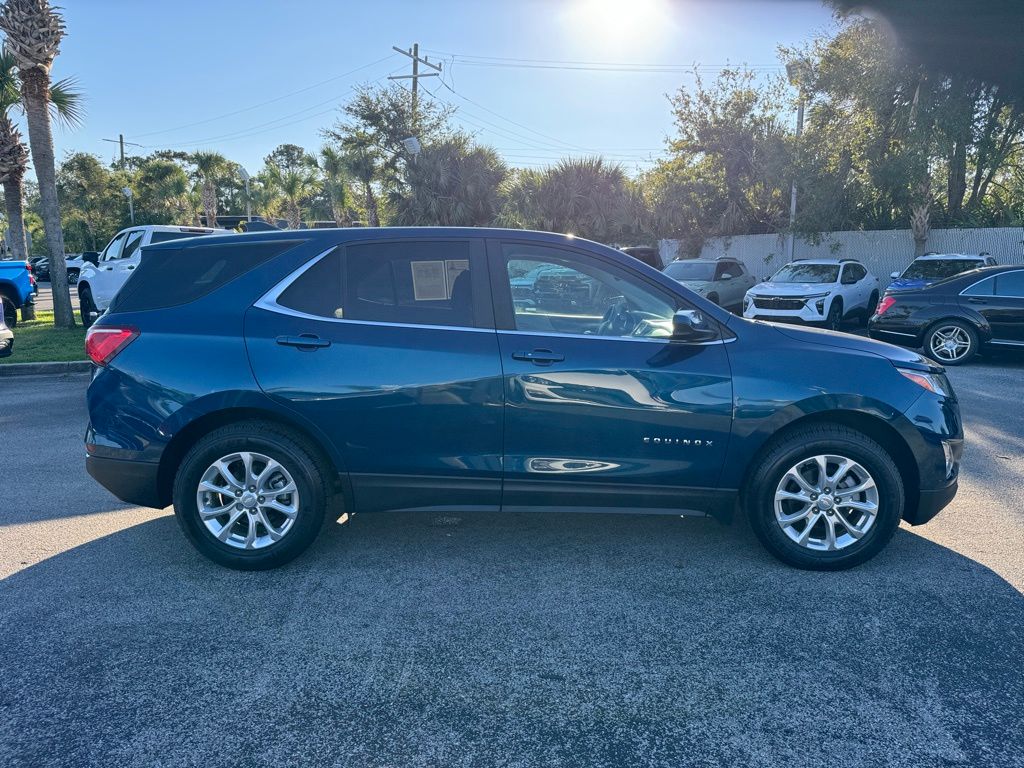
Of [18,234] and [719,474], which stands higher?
[18,234]

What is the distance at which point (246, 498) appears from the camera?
3789mm

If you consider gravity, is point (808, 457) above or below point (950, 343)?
above

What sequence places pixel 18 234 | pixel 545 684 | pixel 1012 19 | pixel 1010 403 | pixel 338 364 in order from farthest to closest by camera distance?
1. pixel 18 234
2. pixel 1012 19
3. pixel 1010 403
4. pixel 338 364
5. pixel 545 684

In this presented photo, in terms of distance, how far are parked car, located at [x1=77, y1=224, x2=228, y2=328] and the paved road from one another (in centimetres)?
995

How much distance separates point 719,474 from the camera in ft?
12.4

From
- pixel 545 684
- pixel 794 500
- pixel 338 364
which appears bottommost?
pixel 545 684

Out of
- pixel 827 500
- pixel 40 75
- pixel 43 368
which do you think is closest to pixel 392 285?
pixel 827 500

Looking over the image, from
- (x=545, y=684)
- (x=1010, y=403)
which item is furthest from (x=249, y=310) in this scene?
(x=1010, y=403)

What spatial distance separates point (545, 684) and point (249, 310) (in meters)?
2.42

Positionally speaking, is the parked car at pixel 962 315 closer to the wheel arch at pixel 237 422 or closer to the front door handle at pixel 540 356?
the front door handle at pixel 540 356

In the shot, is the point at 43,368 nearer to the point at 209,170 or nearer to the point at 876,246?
the point at 876,246

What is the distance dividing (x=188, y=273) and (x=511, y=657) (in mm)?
2692

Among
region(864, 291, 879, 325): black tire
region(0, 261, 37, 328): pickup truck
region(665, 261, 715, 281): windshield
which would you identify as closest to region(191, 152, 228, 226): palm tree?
region(0, 261, 37, 328): pickup truck

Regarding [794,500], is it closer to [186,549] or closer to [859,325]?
[186,549]
